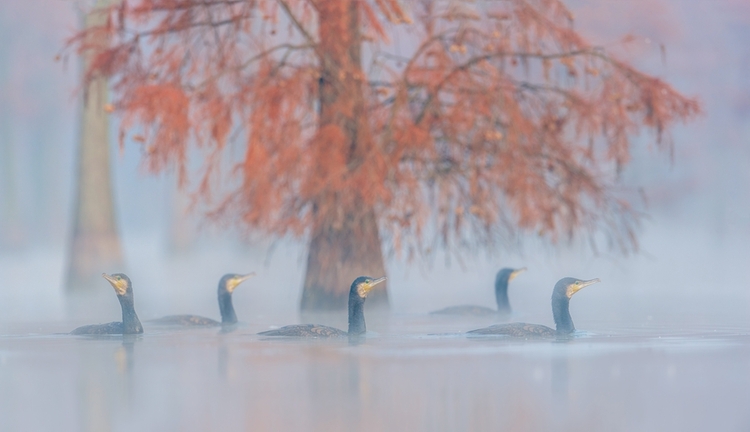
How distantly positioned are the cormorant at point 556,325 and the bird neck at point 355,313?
1.01 meters

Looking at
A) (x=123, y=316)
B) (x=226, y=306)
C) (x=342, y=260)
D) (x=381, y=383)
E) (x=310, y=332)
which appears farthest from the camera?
(x=342, y=260)

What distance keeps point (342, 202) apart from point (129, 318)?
10.1 feet

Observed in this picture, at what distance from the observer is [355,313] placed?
397 inches

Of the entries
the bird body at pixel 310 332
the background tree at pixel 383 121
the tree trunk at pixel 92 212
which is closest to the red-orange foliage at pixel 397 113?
the background tree at pixel 383 121

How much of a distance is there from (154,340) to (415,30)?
5.29m

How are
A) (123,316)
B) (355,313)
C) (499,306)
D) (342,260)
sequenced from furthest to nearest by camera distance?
(342,260) < (499,306) < (123,316) < (355,313)

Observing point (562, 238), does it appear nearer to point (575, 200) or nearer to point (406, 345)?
point (575, 200)

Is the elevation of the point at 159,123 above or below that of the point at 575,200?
above

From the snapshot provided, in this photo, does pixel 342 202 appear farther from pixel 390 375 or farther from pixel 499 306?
pixel 390 375

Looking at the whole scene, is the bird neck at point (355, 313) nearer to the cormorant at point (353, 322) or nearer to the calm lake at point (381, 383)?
the cormorant at point (353, 322)

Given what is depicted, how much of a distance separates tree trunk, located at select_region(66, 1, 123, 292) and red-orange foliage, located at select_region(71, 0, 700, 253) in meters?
5.43

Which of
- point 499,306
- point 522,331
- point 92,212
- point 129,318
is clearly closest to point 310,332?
point 129,318

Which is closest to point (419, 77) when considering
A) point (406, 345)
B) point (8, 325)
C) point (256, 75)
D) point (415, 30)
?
point (415, 30)

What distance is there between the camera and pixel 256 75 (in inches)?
502
